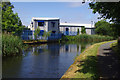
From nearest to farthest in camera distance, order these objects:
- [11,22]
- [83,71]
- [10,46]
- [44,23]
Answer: [83,71]
[10,46]
[11,22]
[44,23]

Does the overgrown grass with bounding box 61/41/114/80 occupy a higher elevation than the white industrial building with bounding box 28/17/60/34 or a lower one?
lower

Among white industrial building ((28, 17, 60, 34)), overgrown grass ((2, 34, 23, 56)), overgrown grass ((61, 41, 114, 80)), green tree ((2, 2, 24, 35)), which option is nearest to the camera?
overgrown grass ((61, 41, 114, 80))

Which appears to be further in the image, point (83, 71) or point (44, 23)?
point (44, 23)

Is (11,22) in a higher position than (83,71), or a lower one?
higher

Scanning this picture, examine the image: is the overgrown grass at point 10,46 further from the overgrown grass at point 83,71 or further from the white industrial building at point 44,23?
the white industrial building at point 44,23

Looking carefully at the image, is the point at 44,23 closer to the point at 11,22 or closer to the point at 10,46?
the point at 11,22

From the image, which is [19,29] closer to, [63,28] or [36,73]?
[36,73]

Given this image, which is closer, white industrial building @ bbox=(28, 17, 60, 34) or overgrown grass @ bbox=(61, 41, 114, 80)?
overgrown grass @ bbox=(61, 41, 114, 80)

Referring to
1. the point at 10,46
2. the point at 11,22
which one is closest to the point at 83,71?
the point at 10,46

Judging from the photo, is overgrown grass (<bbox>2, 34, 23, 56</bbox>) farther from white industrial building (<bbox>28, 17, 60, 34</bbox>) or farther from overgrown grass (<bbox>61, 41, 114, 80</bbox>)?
white industrial building (<bbox>28, 17, 60, 34</bbox>)

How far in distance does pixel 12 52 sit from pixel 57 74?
6121mm

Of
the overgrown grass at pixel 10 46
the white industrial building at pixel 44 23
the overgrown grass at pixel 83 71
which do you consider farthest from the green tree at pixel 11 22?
the overgrown grass at pixel 83 71

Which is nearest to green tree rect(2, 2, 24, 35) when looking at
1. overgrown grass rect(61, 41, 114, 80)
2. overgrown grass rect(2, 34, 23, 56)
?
overgrown grass rect(2, 34, 23, 56)

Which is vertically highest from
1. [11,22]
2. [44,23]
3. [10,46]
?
[44,23]
